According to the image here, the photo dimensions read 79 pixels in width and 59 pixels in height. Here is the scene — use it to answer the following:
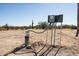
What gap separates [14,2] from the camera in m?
4.61

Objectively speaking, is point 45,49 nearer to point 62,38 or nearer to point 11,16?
point 62,38

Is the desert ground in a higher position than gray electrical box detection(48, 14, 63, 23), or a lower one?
lower

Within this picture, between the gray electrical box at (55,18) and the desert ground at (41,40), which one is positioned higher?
the gray electrical box at (55,18)

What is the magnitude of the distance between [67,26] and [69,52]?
373mm

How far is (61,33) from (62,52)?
0.27 metres

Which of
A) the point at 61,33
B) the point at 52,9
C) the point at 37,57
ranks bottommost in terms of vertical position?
the point at 37,57

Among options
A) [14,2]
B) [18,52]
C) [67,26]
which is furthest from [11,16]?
[67,26]

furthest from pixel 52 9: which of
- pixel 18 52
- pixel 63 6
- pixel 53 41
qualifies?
pixel 18 52

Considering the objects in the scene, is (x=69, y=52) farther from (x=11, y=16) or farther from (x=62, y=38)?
(x=11, y=16)

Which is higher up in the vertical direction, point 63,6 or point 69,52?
point 63,6

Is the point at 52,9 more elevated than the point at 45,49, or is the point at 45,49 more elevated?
the point at 52,9

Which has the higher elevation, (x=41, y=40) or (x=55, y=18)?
(x=55, y=18)

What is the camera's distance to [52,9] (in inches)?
183

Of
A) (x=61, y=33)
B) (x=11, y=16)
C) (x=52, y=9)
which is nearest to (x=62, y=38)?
(x=61, y=33)
